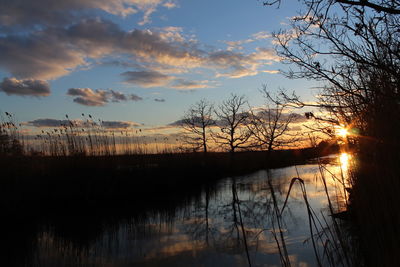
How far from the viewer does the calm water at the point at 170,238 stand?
199 inches

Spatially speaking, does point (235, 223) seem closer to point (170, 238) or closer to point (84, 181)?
point (170, 238)

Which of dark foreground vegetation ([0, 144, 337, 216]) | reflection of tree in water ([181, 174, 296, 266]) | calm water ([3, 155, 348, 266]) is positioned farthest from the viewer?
dark foreground vegetation ([0, 144, 337, 216])

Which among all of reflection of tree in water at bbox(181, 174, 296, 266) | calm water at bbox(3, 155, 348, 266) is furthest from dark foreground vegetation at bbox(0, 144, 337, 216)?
reflection of tree in water at bbox(181, 174, 296, 266)

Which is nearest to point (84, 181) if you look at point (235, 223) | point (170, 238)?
point (170, 238)

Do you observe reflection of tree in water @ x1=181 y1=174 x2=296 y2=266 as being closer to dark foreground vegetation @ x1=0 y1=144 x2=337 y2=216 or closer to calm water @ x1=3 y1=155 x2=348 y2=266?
calm water @ x1=3 y1=155 x2=348 y2=266

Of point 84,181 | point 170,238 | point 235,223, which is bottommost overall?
point 235,223

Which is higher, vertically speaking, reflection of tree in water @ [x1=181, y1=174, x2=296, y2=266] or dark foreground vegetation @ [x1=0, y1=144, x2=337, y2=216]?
dark foreground vegetation @ [x1=0, y1=144, x2=337, y2=216]

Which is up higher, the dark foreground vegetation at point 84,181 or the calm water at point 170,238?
the dark foreground vegetation at point 84,181

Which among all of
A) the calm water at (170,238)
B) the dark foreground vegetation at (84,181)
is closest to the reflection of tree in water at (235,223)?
the calm water at (170,238)

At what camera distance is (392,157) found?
2502mm

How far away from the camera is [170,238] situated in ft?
21.0

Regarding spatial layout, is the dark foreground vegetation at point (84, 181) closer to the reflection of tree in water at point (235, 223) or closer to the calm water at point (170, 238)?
the calm water at point (170, 238)

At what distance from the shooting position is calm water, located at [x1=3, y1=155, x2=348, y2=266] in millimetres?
5051

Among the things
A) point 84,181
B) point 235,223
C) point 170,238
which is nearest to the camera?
point 170,238
